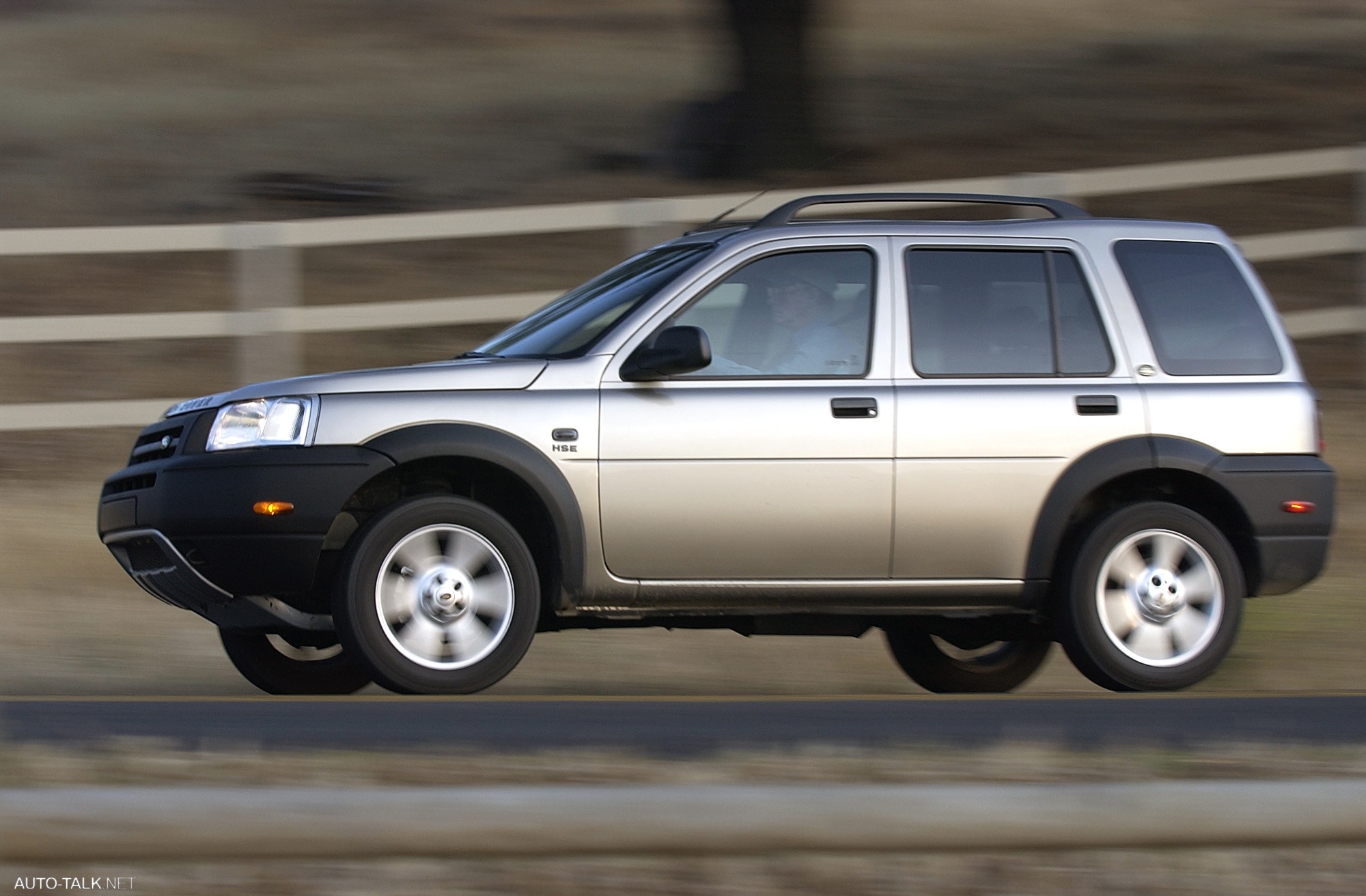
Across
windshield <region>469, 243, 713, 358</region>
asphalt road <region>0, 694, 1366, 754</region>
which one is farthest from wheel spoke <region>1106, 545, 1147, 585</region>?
windshield <region>469, 243, 713, 358</region>

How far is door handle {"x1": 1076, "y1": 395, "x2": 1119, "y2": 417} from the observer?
6.96 metres

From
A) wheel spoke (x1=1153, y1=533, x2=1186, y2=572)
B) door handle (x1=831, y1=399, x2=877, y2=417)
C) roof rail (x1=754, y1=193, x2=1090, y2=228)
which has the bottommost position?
wheel spoke (x1=1153, y1=533, x2=1186, y2=572)

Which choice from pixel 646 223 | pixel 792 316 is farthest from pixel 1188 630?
pixel 646 223

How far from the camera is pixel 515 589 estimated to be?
6.53 meters

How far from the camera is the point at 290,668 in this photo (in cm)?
755

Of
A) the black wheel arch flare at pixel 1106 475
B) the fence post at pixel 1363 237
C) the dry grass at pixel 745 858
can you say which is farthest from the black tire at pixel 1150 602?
the fence post at pixel 1363 237

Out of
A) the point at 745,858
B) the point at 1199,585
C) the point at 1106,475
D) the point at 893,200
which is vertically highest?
the point at 893,200

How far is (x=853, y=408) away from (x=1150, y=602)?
4.38ft

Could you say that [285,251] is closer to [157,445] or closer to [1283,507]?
[157,445]

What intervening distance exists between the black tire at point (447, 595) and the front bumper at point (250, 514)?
0.16m

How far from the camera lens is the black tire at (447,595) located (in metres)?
6.45

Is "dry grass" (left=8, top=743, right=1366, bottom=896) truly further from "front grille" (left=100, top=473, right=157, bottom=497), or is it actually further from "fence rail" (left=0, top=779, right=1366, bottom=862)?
"front grille" (left=100, top=473, right=157, bottom=497)

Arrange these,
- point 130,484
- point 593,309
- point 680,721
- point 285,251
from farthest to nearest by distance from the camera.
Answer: point 285,251 → point 593,309 → point 130,484 → point 680,721

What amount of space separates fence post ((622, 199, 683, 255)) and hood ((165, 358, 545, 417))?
5.70 meters
